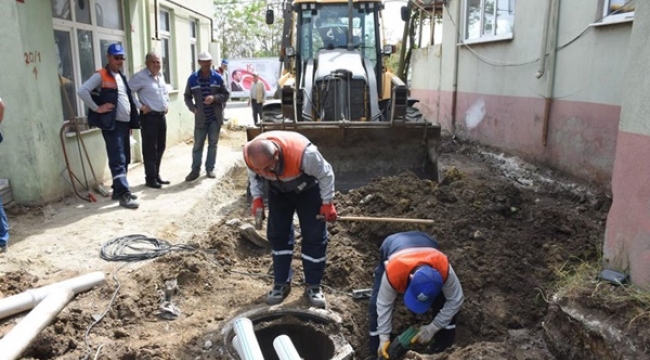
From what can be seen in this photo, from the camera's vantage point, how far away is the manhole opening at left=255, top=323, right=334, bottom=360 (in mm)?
3863

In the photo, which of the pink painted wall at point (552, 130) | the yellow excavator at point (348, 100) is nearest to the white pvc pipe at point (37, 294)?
the yellow excavator at point (348, 100)

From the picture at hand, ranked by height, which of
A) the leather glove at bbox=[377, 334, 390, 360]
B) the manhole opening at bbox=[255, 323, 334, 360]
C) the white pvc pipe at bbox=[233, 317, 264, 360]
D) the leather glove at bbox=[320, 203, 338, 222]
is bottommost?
the manhole opening at bbox=[255, 323, 334, 360]

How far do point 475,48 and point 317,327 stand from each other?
8.15 metres

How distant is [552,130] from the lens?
7.39 m

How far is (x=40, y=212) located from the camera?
18.7ft

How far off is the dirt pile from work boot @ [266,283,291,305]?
0.07 m

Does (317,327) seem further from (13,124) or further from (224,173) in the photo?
(224,173)

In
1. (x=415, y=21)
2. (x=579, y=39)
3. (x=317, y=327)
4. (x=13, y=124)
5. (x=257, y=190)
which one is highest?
(x=415, y=21)

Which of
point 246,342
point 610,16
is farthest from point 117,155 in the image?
point 610,16

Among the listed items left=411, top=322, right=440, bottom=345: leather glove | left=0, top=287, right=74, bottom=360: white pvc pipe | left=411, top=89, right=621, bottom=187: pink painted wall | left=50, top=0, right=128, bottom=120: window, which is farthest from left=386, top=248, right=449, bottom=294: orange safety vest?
left=50, top=0, right=128, bottom=120: window

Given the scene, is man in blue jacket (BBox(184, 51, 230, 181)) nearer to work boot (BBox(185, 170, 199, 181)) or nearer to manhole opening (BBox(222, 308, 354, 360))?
work boot (BBox(185, 170, 199, 181))

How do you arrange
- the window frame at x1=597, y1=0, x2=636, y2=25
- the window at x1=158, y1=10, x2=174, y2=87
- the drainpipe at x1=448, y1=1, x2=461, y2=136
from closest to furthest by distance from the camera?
→ the window frame at x1=597, y1=0, x2=636, y2=25, the window at x1=158, y1=10, x2=174, y2=87, the drainpipe at x1=448, y1=1, x2=461, y2=136

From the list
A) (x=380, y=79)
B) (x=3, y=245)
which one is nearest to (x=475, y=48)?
(x=380, y=79)

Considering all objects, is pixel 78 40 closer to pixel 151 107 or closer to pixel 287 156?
pixel 151 107
